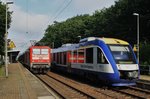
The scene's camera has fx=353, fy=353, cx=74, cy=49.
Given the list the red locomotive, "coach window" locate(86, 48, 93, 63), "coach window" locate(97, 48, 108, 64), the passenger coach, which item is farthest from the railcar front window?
the red locomotive

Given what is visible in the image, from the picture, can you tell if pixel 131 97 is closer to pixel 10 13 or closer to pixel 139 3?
pixel 10 13

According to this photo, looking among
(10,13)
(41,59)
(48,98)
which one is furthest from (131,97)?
(10,13)

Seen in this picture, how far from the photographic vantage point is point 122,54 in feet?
67.2

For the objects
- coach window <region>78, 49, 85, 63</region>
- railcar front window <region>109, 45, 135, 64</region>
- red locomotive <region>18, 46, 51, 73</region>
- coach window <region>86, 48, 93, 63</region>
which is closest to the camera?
railcar front window <region>109, 45, 135, 64</region>

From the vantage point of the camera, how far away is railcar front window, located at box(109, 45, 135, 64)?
66.0ft

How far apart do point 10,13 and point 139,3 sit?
21492mm

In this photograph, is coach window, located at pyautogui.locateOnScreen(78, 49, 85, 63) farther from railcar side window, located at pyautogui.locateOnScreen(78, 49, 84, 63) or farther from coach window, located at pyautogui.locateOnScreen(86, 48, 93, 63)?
coach window, located at pyautogui.locateOnScreen(86, 48, 93, 63)

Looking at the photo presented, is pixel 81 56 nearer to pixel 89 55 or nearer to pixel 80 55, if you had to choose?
pixel 80 55

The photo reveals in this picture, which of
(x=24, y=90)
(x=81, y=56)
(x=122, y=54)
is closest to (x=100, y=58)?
(x=122, y=54)

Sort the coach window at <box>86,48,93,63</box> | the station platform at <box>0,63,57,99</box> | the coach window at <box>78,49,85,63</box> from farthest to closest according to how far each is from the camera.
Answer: the coach window at <box>78,49,85,63</box>, the coach window at <box>86,48,93,63</box>, the station platform at <box>0,63,57,99</box>

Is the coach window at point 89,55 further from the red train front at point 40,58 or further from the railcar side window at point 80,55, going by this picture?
the red train front at point 40,58

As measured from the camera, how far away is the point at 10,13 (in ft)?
156

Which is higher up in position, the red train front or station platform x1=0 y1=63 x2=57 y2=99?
the red train front

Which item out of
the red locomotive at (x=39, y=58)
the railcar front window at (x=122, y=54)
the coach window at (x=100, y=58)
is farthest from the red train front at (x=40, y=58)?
the railcar front window at (x=122, y=54)
